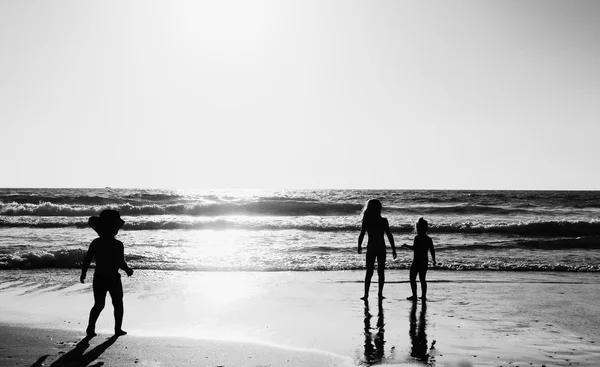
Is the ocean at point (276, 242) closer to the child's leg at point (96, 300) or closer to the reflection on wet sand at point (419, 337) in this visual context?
the reflection on wet sand at point (419, 337)

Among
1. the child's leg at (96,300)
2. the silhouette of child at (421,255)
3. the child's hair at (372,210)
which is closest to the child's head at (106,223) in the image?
the child's leg at (96,300)

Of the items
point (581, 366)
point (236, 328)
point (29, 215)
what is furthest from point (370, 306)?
point (29, 215)

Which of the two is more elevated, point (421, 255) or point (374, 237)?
point (374, 237)

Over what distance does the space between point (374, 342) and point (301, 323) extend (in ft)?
5.01

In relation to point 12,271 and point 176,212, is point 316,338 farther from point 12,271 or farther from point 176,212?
point 176,212

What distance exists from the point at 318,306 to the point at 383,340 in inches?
101

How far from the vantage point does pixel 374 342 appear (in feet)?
20.8

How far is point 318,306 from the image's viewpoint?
29.1 ft

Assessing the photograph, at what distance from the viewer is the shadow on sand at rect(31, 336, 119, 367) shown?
537 cm

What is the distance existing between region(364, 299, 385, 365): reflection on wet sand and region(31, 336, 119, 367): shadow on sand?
314 centimetres

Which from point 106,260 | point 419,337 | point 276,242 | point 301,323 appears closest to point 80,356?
point 106,260

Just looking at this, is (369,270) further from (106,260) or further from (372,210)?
(106,260)

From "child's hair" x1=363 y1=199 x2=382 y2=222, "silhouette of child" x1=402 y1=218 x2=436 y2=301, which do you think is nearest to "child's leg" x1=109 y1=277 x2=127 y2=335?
"child's hair" x1=363 y1=199 x2=382 y2=222

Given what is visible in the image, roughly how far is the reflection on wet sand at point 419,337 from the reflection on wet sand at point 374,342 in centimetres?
40
